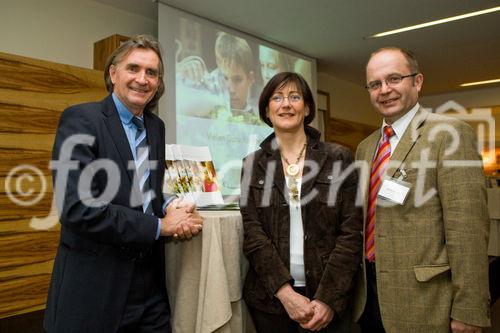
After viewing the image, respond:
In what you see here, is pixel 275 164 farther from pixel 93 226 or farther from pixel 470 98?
pixel 470 98

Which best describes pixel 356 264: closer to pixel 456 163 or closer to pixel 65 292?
pixel 456 163

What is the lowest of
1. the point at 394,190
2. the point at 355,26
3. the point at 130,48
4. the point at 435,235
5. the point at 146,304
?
the point at 146,304

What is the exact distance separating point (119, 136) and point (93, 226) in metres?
0.30

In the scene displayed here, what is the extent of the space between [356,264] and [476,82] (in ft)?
26.4

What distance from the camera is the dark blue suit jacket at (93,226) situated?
1191mm

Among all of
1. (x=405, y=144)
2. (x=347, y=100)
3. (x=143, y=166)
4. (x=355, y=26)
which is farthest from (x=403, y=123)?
(x=347, y=100)

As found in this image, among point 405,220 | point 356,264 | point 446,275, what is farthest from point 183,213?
point 446,275

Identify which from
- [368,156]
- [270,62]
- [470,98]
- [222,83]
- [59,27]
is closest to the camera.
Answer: [368,156]

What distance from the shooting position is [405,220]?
4.70ft

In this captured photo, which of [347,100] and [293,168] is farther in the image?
[347,100]

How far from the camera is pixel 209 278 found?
141cm

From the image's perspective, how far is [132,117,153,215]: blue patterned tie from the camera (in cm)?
135

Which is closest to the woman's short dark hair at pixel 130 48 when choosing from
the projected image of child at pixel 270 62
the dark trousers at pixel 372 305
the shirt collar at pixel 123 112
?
the shirt collar at pixel 123 112

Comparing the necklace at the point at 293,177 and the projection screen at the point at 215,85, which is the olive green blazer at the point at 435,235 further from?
the projection screen at the point at 215,85
